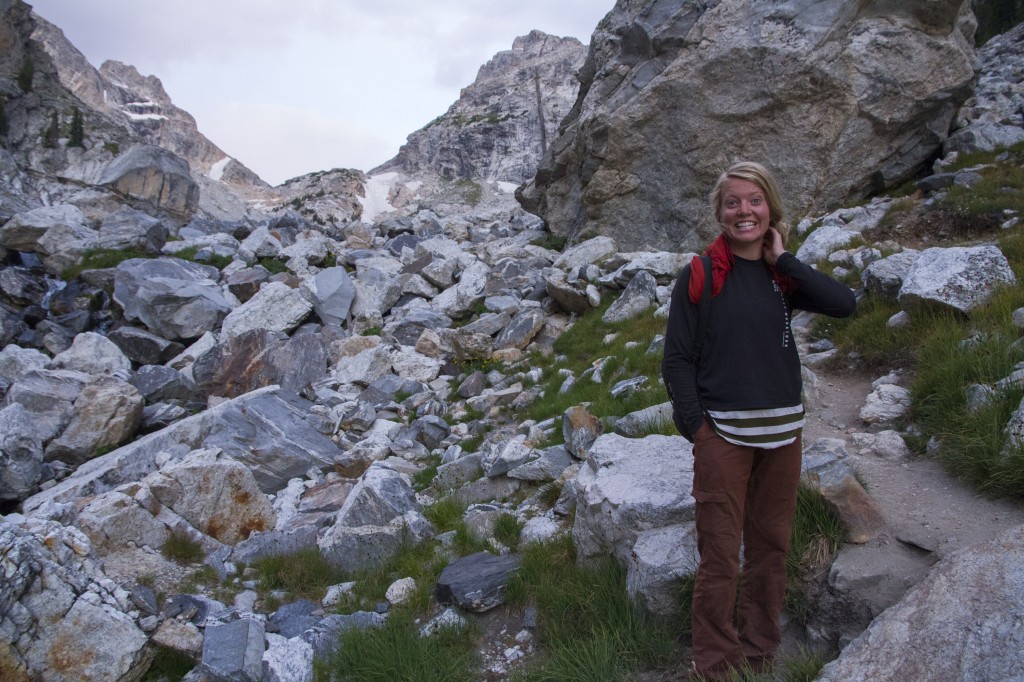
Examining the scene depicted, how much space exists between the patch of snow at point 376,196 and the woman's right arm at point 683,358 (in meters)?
80.0

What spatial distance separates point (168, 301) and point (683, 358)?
1514 cm

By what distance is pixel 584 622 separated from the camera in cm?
389

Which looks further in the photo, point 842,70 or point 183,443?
point 842,70

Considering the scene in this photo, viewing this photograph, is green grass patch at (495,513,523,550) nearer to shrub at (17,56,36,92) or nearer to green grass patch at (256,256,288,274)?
green grass patch at (256,256,288,274)

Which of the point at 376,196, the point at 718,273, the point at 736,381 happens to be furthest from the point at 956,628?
the point at 376,196

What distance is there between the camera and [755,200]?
9.41 ft

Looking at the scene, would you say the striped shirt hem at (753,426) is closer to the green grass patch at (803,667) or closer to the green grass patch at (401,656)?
the green grass patch at (803,667)

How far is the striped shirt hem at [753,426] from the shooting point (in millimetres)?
2773

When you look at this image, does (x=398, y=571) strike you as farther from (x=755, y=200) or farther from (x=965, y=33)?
(x=965, y=33)

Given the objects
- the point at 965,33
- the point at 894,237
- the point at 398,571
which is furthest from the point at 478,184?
the point at 398,571

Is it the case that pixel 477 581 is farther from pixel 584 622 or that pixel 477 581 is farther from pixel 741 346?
pixel 741 346

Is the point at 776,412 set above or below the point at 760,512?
above

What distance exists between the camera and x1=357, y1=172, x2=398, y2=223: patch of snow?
8256 centimetres

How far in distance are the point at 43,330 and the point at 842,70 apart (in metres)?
19.8
